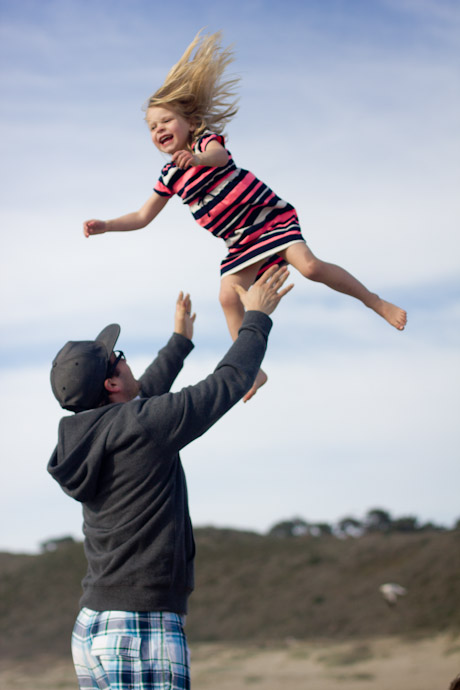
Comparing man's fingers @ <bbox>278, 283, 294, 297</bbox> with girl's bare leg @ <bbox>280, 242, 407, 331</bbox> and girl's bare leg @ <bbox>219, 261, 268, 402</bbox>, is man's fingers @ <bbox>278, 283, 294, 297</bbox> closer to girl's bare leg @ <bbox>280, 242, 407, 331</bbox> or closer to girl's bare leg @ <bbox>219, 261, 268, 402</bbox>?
girl's bare leg @ <bbox>280, 242, 407, 331</bbox>

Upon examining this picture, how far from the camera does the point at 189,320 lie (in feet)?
13.5

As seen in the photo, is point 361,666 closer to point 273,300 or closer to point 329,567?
point 329,567

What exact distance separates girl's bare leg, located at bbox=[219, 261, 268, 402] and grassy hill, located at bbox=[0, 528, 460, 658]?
915cm

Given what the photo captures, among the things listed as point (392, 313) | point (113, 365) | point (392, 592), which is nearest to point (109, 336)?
point (113, 365)

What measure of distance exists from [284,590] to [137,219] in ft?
35.7

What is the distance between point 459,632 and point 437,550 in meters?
2.24

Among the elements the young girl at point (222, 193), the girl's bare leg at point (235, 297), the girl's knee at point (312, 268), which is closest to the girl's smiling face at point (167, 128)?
the young girl at point (222, 193)

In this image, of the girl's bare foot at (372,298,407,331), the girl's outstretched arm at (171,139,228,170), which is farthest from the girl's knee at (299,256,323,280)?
the girl's outstretched arm at (171,139,228,170)

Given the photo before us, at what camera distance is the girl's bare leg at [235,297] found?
3869 millimetres

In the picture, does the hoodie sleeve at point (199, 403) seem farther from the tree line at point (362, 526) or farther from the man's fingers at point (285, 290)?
the tree line at point (362, 526)

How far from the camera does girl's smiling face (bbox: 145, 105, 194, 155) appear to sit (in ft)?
12.0

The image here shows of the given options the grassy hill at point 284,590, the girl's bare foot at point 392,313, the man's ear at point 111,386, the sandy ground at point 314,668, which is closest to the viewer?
Result: the man's ear at point 111,386

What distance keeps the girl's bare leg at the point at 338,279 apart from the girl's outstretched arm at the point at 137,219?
2.30 feet

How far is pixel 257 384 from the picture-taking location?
13.1ft
